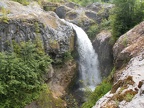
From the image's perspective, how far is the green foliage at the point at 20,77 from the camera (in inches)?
505

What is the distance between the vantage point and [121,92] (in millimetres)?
6828

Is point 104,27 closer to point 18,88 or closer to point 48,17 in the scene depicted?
point 48,17

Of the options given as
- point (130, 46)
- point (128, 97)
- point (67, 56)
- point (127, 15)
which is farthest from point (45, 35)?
point (128, 97)

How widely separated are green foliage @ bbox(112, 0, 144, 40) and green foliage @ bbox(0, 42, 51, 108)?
7352mm

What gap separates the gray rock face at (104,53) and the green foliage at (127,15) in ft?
6.99

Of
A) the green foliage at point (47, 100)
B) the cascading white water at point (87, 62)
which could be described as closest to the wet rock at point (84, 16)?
the cascading white water at point (87, 62)

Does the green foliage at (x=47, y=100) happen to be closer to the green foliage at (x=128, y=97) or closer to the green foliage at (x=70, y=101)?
the green foliage at (x=70, y=101)

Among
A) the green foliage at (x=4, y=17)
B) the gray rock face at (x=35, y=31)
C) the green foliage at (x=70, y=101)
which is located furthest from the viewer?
the green foliage at (x=70, y=101)

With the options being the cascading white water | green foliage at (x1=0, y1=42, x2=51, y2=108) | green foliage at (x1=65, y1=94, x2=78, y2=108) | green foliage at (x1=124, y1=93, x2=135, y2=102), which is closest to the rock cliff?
green foliage at (x1=65, y1=94, x2=78, y2=108)

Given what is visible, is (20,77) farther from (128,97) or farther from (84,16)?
(84,16)

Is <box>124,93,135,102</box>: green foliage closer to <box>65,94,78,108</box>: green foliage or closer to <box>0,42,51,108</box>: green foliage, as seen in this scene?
<box>0,42,51,108</box>: green foliage

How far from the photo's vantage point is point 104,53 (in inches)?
824

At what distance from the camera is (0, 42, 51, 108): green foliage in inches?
505

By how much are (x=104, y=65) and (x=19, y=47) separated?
8913 mm
